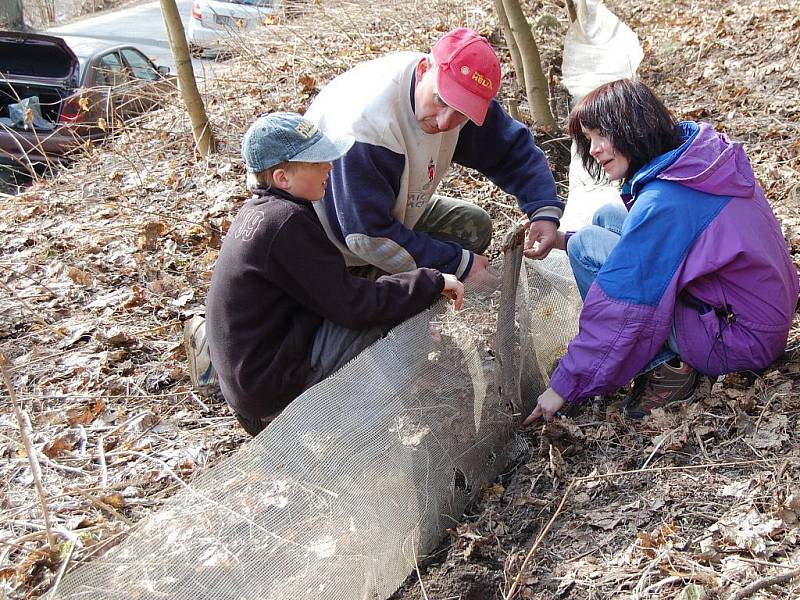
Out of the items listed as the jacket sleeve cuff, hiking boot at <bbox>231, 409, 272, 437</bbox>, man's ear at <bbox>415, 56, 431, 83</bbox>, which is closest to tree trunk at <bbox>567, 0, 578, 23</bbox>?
the jacket sleeve cuff

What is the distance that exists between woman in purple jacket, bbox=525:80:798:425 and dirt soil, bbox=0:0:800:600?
0.59ft

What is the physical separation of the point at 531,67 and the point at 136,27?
53.9 feet

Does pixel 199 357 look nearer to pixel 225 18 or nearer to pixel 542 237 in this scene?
pixel 542 237

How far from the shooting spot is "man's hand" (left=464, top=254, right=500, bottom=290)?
291cm

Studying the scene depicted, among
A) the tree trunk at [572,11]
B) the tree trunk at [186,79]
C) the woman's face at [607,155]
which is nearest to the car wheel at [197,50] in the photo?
the tree trunk at [186,79]

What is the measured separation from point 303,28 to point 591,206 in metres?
5.13

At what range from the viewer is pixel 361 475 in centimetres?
224

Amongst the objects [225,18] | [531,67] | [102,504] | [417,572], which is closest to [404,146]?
[417,572]

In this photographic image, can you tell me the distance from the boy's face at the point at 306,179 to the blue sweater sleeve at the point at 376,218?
245mm

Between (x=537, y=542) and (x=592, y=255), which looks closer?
(x=537, y=542)

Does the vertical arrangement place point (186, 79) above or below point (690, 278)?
above

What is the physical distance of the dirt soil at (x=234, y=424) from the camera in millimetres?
2305

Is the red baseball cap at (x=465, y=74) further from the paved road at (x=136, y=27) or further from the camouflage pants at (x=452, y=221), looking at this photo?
the paved road at (x=136, y=27)

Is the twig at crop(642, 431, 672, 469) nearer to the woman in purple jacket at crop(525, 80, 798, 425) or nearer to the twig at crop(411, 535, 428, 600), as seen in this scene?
the woman in purple jacket at crop(525, 80, 798, 425)
